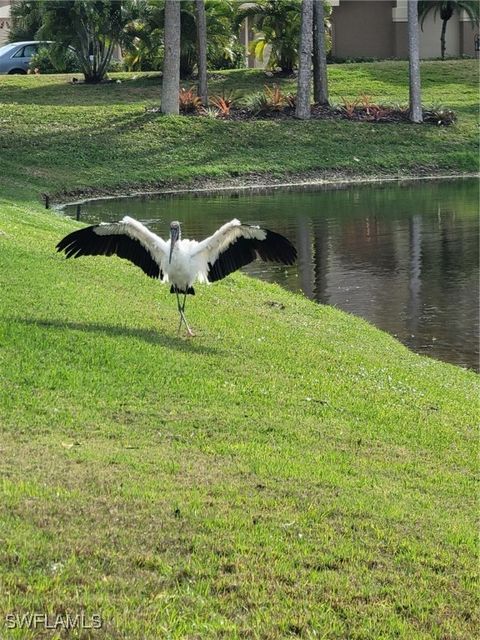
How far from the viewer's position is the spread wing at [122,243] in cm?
1107

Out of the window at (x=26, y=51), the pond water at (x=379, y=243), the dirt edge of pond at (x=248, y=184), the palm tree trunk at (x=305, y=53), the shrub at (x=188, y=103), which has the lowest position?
the pond water at (x=379, y=243)

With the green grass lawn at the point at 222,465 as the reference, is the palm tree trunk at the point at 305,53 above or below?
above

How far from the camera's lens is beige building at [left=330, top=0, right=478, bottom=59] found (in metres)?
46.2

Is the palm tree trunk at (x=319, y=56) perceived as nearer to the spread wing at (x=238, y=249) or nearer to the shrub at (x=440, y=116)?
the shrub at (x=440, y=116)

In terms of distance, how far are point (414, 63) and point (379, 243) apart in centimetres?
1414

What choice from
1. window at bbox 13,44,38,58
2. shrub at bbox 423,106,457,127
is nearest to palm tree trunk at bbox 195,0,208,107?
shrub at bbox 423,106,457,127

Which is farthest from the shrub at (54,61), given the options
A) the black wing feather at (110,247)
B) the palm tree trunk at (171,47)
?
the black wing feather at (110,247)

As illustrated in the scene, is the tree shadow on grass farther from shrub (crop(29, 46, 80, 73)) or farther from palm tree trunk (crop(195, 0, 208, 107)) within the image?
shrub (crop(29, 46, 80, 73))

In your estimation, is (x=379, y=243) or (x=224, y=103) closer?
(x=379, y=243)

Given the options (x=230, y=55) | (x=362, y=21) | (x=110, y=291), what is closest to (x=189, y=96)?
(x=230, y=55)

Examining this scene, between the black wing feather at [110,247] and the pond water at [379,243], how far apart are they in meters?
3.66

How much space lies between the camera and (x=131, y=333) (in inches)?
406

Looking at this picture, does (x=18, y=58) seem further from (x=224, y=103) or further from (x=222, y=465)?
(x=222, y=465)

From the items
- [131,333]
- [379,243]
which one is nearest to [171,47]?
[379,243]
